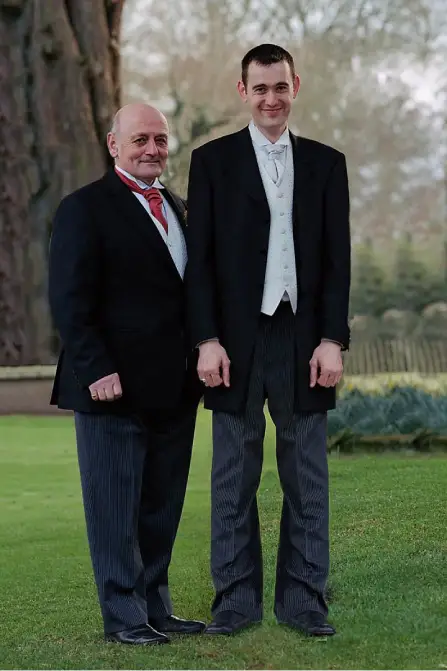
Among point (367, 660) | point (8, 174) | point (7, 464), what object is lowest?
point (367, 660)

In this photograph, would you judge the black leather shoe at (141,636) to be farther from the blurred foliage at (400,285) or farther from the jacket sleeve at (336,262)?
the blurred foliage at (400,285)

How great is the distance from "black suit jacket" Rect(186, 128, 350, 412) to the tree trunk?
294 inches

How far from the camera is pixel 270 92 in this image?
13.0 ft

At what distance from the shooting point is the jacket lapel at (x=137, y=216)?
4.10 metres

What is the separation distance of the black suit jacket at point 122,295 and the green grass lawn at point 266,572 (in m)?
0.79

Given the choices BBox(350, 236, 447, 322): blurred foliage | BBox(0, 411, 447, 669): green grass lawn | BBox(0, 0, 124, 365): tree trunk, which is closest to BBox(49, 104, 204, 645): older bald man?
BBox(0, 411, 447, 669): green grass lawn

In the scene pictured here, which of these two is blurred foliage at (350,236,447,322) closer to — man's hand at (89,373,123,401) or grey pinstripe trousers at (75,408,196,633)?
grey pinstripe trousers at (75,408,196,633)

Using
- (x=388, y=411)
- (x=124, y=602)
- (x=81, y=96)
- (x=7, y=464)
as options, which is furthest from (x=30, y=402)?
(x=124, y=602)

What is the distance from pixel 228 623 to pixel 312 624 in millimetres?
258

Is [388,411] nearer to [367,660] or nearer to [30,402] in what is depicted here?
[30,402]

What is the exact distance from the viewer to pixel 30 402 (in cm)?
1104

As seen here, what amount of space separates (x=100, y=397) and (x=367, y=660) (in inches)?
43.6

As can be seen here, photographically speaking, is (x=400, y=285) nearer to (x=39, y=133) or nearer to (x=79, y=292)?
(x=39, y=133)

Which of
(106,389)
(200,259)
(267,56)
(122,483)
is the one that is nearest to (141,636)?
A: (122,483)
